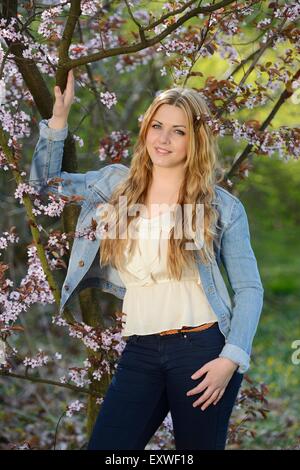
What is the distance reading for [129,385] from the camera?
291 centimetres

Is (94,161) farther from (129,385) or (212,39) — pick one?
(129,385)

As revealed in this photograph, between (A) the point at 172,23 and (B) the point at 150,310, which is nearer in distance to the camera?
(B) the point at 150,310

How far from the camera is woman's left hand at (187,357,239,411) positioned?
2.81 m

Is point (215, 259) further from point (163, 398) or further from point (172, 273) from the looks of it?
point (163, 398)

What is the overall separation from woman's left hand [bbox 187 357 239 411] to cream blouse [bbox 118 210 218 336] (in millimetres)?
162

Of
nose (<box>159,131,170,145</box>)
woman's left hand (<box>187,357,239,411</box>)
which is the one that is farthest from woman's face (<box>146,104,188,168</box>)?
woman's left hand (<box>187,357,239,411</box>)

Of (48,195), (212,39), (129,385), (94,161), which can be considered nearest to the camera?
(129,385)

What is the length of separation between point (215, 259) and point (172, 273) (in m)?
0.20

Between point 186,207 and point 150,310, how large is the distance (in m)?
0.39

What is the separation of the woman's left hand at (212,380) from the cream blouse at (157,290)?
0.16 metres

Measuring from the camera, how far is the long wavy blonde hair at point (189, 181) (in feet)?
9.97

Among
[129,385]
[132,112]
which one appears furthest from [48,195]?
[132,112]

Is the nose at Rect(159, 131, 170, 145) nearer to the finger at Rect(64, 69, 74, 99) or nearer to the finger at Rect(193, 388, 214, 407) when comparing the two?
the finger at Rect(64, 69, 74, 99)

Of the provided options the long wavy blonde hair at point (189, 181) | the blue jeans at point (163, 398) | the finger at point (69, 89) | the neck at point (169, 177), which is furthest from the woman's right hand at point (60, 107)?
the blue jeans at point (163, 398)
